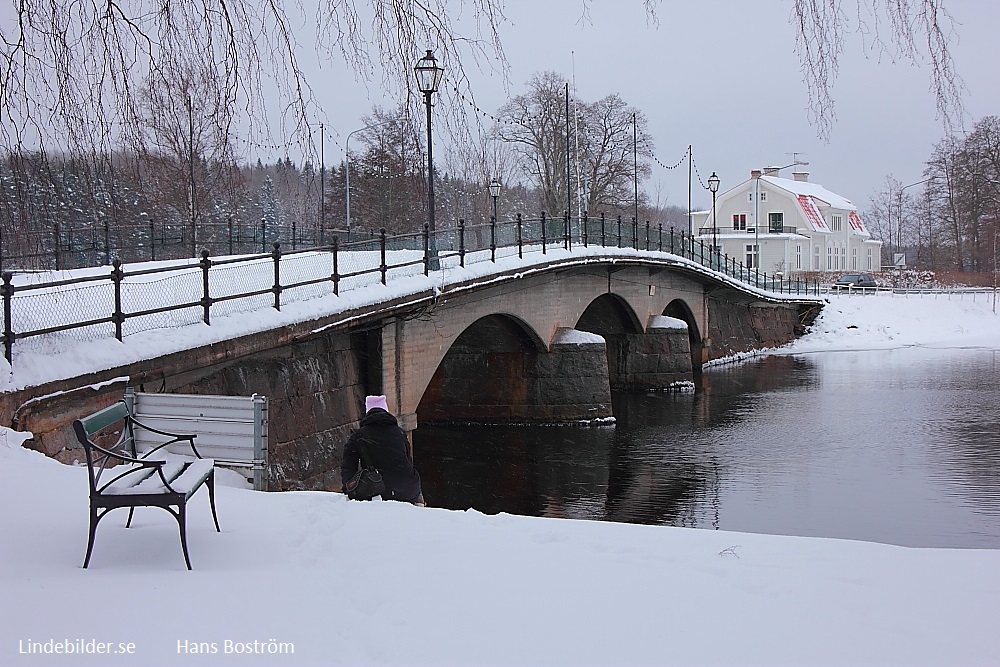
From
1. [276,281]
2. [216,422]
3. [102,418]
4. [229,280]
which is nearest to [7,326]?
[216,422]

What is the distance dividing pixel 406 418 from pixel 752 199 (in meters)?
66.7

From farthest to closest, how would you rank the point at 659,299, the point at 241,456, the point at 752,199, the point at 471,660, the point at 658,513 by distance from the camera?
the point at 752,199 → the point at 659,299 → the point at 658,513 → the point at 241,456 → the point at 471,660

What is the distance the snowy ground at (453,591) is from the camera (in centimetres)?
485

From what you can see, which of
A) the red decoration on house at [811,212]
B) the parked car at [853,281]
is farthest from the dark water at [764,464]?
the red decoration on house at [811,212]

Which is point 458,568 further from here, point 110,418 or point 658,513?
point 658,513

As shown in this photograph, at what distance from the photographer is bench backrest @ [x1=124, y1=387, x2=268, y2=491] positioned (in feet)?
31.0

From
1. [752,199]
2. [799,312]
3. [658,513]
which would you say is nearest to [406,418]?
[658,513]

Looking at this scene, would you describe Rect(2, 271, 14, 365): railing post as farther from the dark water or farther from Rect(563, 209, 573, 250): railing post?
Rect(563, 209, 573, 250): railing post

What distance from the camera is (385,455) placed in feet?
29.9

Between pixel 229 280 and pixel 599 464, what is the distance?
9.77 m

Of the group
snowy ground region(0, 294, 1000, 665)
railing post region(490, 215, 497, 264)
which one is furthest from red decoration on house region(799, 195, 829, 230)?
snowy ground region(0, 294, 1000, 665)

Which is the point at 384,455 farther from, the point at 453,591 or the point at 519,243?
the point at 519,243

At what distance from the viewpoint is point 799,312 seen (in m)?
54.9

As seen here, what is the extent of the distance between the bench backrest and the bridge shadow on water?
8764 millimetres
